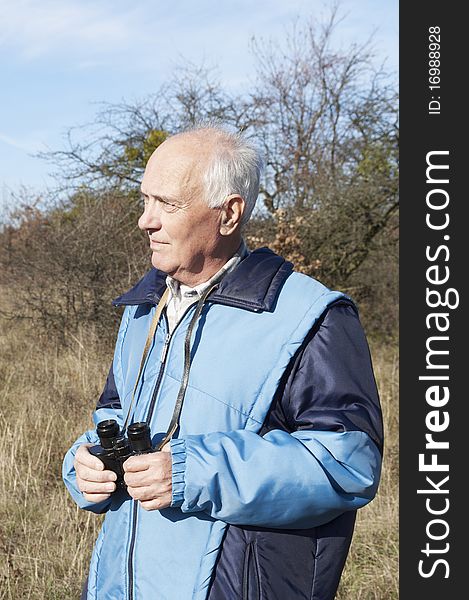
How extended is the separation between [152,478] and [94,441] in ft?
1.54

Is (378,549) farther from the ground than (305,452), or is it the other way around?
(305,452)

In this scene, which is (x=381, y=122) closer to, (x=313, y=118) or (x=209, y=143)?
(x=313, y=118)

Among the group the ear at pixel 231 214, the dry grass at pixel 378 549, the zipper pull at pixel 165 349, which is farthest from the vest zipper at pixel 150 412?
the dry grass at pixel 378 549

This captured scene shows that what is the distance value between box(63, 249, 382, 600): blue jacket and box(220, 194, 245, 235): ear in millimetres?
122

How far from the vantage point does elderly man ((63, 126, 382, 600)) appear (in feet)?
5.26

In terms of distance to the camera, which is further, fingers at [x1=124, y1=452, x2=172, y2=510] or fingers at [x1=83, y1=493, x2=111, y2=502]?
fingers at [x1=83, y1=493, x2=111, y2=502]

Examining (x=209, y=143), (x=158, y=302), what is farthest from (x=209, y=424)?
(x=209, y=143)

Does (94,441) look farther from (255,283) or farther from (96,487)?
(255,283)

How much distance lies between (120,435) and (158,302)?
16.0 inches

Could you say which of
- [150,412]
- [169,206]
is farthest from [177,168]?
[150,412]

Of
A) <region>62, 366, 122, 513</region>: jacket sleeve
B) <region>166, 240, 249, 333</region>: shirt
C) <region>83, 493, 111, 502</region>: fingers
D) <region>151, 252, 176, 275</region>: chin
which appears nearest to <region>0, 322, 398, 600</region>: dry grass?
<region>62, 366, 122, 513</region>: jacket sleeve

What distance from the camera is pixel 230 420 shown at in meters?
1.71

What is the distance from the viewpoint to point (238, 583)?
1651mm

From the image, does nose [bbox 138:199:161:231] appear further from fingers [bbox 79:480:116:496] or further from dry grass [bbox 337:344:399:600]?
dry grass [bbox 337:344:399:600]
